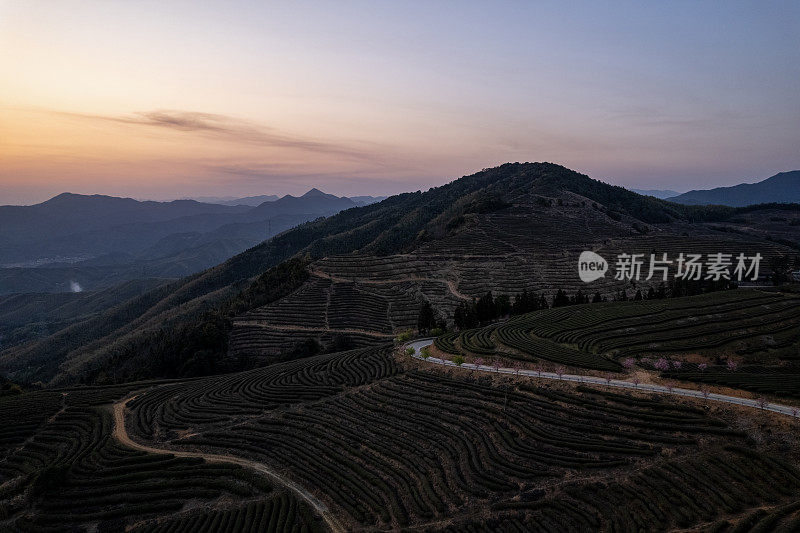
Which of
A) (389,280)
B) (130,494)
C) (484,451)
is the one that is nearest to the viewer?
(130,494)

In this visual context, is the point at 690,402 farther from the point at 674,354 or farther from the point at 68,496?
the point at 68,496

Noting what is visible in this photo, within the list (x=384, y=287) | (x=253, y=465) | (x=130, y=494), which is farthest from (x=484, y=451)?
(x=384, y=287)

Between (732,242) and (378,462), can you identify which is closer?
Answer: (378,462)

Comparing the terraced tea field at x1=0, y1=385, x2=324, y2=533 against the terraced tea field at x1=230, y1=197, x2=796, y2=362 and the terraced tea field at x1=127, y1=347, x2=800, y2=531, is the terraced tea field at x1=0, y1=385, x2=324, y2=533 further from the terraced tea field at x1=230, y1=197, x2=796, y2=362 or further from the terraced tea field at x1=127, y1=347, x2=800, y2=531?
the terraced tea field at x1=230, y1=197, x2=796, y2=362

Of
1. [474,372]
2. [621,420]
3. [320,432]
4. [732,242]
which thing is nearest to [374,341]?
[474,372]

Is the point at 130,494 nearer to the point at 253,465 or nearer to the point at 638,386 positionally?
the point at 253,465

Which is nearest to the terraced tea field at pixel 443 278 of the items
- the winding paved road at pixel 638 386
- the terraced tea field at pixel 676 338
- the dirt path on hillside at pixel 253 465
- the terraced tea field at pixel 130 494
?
the terraced tea field at pixel 676 338

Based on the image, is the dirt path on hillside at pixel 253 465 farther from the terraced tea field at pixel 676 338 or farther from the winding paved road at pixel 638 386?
the terraced tea field at pixel 676 338
